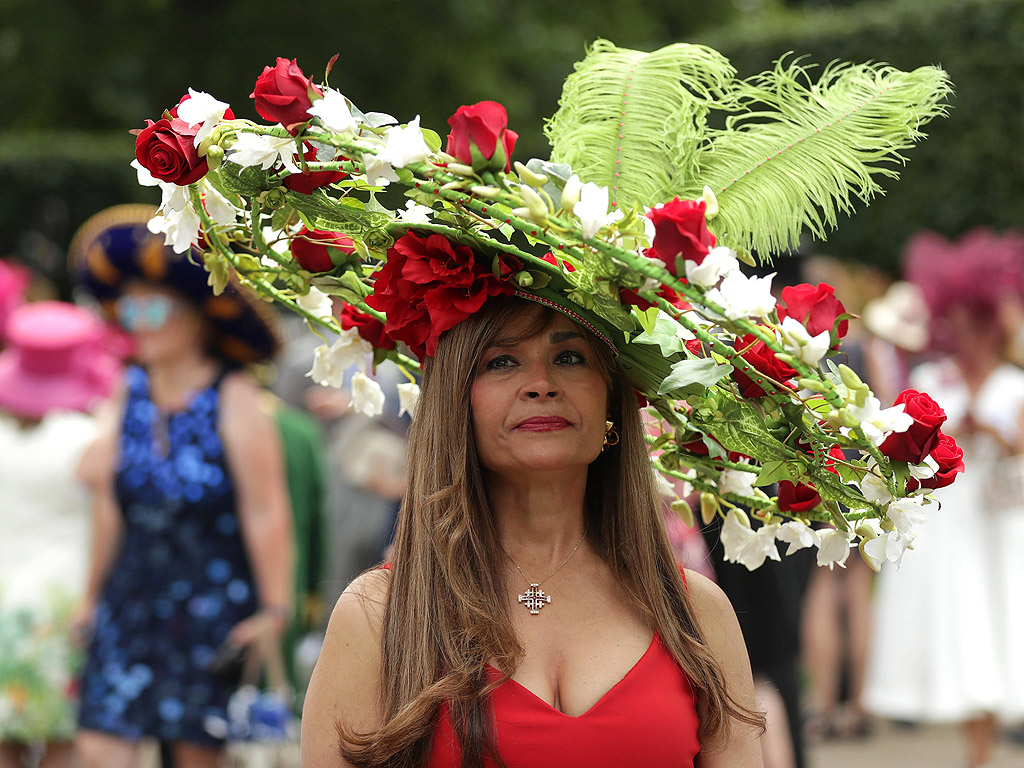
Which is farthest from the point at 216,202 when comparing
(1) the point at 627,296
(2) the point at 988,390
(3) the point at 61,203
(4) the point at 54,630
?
(3) the point at 61,203

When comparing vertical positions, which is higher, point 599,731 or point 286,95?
point 286,95

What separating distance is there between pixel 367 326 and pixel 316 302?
0.43 ft

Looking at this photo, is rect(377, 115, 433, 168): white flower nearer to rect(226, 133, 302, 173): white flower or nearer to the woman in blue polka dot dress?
rect(226, 133, 302, 173): white flower

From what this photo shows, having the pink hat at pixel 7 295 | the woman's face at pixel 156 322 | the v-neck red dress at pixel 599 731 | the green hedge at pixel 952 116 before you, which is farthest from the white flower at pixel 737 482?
the green hedge at pixel 952 116

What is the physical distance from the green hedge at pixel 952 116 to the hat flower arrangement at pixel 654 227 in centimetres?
763

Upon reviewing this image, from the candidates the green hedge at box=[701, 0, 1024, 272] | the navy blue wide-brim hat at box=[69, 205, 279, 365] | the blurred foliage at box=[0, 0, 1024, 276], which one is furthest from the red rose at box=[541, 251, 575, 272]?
the blurred foliage at box=[0, 0, 1024, 276]

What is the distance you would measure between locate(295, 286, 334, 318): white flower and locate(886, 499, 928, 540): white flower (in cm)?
117

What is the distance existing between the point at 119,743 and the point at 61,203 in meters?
11.2

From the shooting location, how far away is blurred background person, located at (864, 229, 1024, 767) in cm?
665

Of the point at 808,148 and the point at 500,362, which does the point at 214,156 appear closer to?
the point at 500,362

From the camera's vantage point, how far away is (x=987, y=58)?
32.7ft

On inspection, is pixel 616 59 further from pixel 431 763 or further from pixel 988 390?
pixel 988 390

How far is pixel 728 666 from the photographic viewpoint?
2.46m

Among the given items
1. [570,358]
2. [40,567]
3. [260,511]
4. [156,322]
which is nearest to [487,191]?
[570,358]
